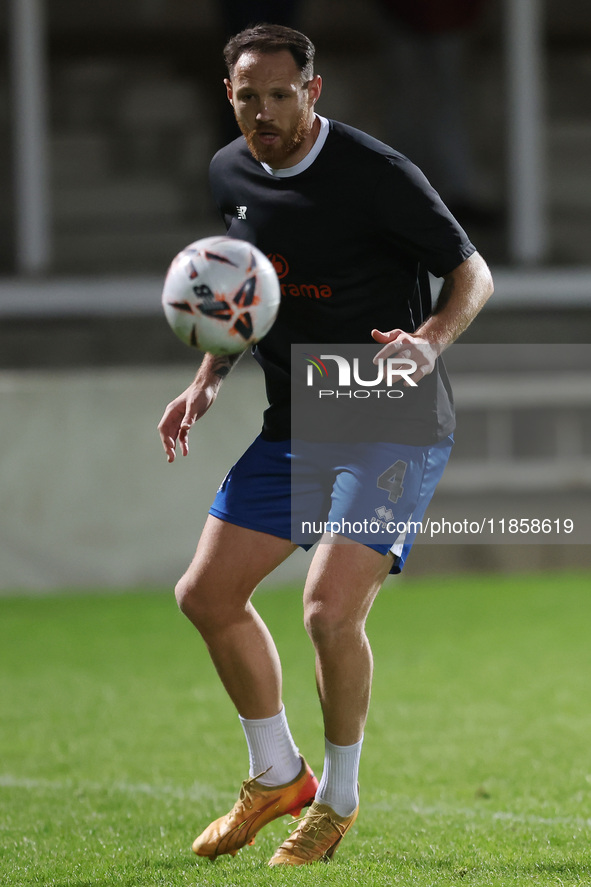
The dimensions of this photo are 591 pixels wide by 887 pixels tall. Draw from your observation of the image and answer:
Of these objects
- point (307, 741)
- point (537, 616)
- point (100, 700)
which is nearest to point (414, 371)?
point (307, 741)

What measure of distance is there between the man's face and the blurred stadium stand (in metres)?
6.36

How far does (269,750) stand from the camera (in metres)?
3.78

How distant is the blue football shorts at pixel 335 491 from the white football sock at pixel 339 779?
52 centimetres

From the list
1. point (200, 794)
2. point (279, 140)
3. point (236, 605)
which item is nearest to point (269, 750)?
point (236, 605)

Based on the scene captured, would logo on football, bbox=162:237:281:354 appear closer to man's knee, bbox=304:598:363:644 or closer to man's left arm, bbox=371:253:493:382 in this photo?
man's left arm, bbox=371:253:493:382

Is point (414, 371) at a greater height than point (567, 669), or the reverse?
point (414, 371)

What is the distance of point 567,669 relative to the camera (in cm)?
694

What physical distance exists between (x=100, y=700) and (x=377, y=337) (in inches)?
146

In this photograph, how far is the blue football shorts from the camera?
3.55m

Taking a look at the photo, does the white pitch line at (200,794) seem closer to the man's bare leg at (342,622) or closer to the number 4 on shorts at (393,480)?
the man's bare leg at (342,622)

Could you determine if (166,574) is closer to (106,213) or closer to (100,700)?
(100,700)

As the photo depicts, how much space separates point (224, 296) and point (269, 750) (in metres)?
1.33

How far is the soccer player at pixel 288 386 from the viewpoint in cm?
347

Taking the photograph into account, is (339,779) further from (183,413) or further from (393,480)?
(183,413)
